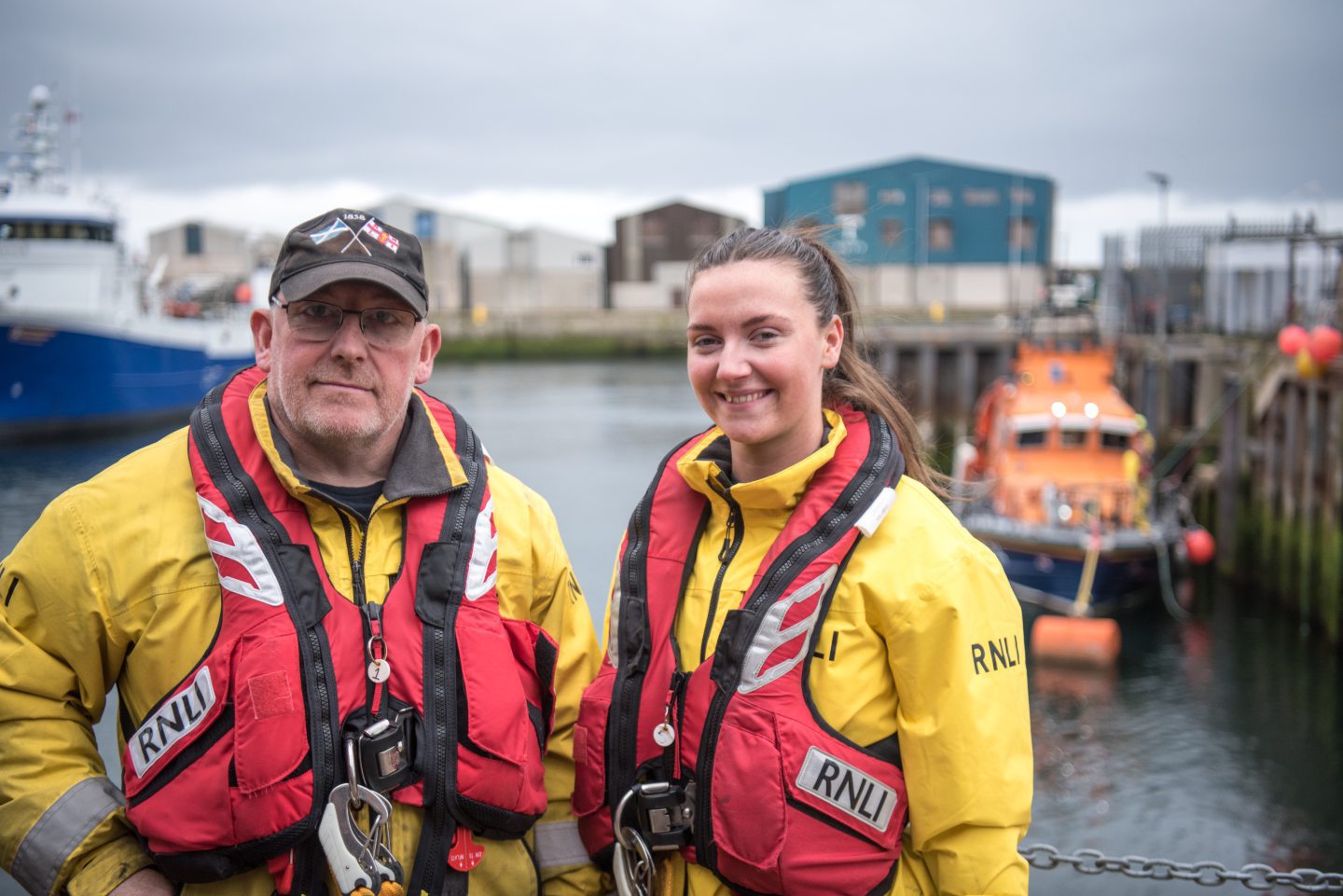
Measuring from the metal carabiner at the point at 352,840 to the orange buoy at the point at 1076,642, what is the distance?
42.5 feet

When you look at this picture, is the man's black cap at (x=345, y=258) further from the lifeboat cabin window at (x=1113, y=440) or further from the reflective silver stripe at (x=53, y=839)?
the lifeboat cabin window at (x=1113, y=440)

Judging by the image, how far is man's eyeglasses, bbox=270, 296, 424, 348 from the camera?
8.05ft

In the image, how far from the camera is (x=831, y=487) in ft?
8.05

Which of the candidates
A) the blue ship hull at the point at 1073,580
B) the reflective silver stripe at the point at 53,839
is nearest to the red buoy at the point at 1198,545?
the blue ship hull at the point at 1073,580

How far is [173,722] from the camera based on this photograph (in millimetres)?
2348

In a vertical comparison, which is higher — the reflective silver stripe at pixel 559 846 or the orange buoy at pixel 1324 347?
the orange buoy at pixel 1324 347

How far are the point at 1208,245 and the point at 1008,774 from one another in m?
32.3

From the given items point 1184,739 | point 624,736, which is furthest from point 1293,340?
point 624,736

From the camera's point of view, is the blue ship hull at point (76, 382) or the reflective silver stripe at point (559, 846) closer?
the reflective silver stripe at point (559, 846)

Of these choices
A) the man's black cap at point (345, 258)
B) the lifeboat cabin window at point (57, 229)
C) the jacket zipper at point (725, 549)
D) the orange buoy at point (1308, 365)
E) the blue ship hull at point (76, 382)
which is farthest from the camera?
the lifeboat cabin window at point (57, 229)

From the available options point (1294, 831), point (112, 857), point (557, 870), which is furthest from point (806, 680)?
point (1294, 831)

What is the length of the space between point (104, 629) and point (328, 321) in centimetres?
81

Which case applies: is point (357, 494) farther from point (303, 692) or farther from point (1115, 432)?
point (1115, 432)

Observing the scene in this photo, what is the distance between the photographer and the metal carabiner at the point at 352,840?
2307mm
